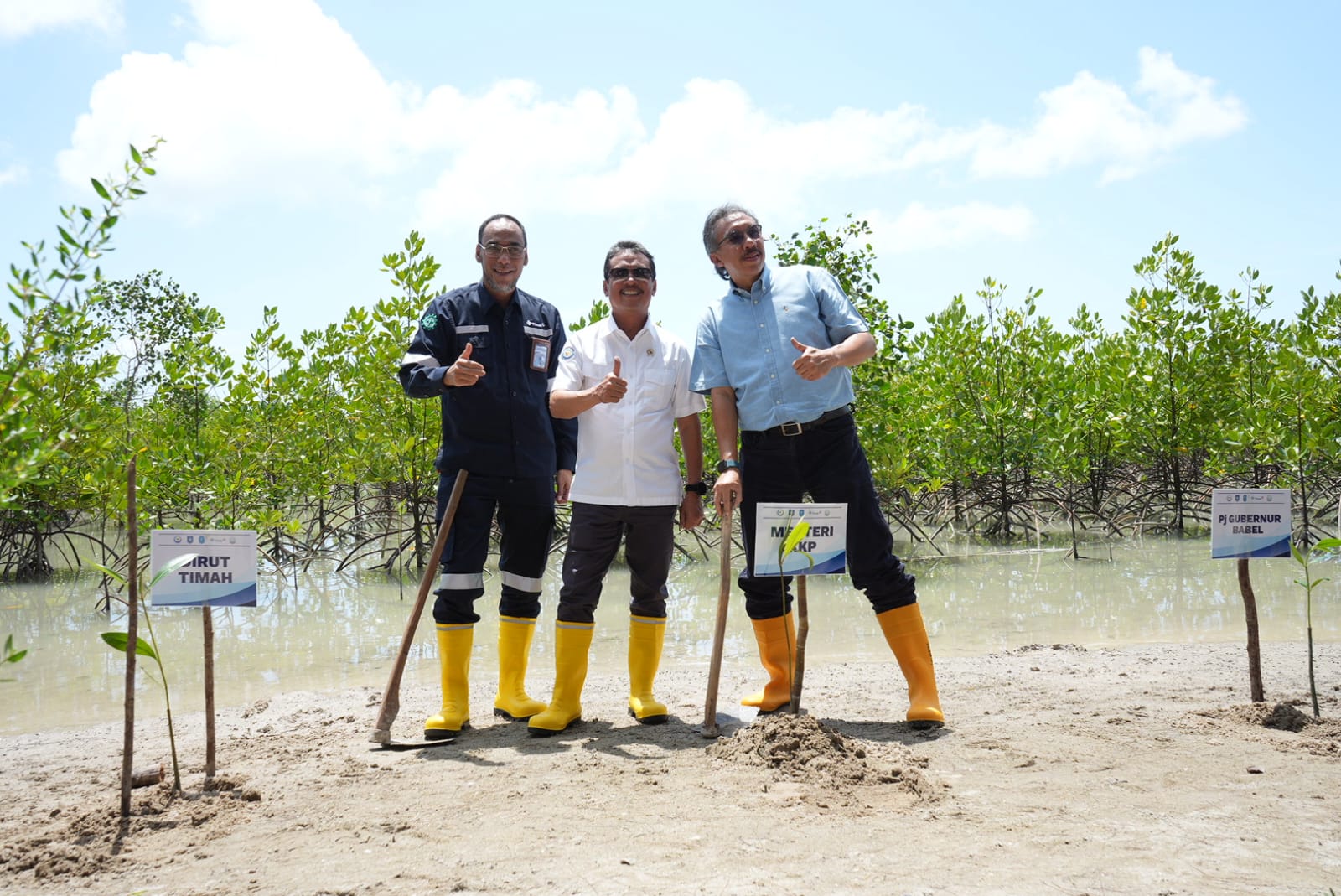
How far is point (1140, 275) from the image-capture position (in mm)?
11016

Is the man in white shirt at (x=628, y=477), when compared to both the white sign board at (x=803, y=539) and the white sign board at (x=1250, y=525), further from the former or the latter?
the white sign board at (x=1250, y=525)

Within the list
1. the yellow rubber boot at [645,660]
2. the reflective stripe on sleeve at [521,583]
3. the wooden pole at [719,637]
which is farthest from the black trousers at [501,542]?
the wooden pole at [719,637]

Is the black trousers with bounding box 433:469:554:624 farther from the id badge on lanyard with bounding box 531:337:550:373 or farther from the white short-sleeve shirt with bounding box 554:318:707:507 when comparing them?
the id badge on lanyard with bounding box 531:337:550:373

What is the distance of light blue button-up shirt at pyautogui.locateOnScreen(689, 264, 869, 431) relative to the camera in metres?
3.44

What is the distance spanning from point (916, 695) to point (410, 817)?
5.80ft

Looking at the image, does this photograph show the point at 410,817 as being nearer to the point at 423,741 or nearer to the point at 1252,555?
the point at 423,741

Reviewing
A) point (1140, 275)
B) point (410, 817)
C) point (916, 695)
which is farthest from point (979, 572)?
point (410, 817)

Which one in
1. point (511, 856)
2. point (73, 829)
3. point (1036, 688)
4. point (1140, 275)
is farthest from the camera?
point (1140, 275)

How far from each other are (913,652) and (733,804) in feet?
3.71

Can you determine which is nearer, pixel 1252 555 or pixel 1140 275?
pixel 1252 555

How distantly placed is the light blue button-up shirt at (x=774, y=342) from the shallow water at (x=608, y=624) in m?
1.65

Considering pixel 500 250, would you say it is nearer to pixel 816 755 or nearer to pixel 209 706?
pixel 209 706

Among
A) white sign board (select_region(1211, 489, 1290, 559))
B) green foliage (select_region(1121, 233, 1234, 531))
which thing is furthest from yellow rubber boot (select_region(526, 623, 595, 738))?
green foliage (select_region(1121, 233, 1234, 531))

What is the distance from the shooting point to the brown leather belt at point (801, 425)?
3.43m
